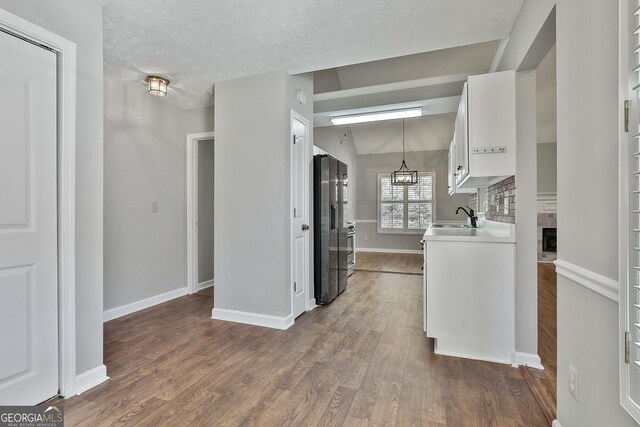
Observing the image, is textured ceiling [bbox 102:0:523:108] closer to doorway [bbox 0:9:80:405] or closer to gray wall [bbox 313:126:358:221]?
doorway [bbox 0:9:80:405]

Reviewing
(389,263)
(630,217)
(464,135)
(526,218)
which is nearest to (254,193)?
(464,135)

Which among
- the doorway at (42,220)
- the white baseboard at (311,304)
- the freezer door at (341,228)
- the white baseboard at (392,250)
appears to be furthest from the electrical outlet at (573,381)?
the white baseboard at (392,250)

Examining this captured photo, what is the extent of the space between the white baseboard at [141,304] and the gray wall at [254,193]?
0.98 metres

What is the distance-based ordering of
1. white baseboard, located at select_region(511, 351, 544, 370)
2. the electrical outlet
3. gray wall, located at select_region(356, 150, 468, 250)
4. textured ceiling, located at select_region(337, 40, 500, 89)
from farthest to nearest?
1. gray wall, located at select_region(356, 150, 468, 250)
2. textured ceiling, located at select_region(337, 40, 500, 89)
3. white baseboard, located at select_region(511, 351, 544, 370)
4. the electrical outlet

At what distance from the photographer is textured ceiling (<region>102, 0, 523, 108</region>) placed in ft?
6.77

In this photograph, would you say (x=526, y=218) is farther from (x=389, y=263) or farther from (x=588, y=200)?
(x=389, y=263)

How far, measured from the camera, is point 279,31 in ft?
7.75

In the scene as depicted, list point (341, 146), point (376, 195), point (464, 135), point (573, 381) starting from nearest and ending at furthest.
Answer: point (573, 381)
point (464, 135)
point (341, 146)
point (376, 195)

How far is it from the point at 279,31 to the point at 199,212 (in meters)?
2.79

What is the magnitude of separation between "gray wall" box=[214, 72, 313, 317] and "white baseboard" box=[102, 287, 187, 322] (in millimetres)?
982

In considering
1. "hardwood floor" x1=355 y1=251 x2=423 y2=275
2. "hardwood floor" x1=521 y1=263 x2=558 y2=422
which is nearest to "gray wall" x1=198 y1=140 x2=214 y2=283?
"hardwood floor" x1=355 y1=251 x2=423 y2=275

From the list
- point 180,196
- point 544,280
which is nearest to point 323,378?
point 180,196

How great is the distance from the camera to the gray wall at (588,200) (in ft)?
3.51

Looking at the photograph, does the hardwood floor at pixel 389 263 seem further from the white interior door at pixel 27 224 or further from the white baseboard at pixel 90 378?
the white interior door at pixel 27 224
